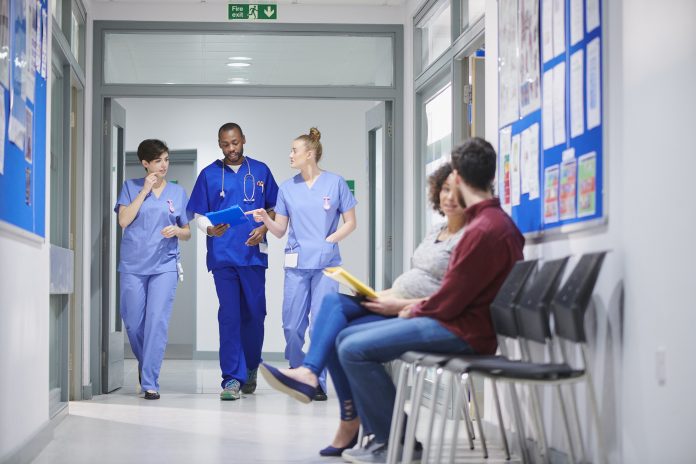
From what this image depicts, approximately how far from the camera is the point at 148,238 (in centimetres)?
600

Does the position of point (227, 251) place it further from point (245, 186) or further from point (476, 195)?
point (476, 195)

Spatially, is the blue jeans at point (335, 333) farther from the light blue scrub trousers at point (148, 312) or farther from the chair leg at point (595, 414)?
the light blue scrub trousers at point (148, 312)

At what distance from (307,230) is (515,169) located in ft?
7.12

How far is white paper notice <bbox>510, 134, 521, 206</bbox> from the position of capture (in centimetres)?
391

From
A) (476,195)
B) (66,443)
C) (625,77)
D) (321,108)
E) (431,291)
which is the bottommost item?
(66,443)

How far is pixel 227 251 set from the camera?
6.07 meters

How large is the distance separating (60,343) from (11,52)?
220 centimetres

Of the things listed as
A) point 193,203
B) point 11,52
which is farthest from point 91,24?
point 11,52

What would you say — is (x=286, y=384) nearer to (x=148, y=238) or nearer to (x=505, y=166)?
(x=505, y=166)

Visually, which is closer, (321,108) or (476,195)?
(476,195)

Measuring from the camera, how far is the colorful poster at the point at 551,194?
344cm

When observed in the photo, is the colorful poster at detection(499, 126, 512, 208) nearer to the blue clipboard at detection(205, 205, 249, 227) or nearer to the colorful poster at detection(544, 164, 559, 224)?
the colorful poster at detection(544, 164, 559, 224)

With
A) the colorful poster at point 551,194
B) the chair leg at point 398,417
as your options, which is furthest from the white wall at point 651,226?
the chair leg at point 398,417

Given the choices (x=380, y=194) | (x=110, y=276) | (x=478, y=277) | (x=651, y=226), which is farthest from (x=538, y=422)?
(x=110, y=276)
